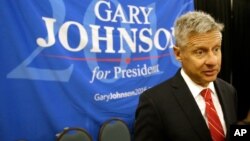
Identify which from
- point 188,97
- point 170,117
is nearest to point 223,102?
point 188,97

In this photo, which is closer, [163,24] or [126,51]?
[126,51]

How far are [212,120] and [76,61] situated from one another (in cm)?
190

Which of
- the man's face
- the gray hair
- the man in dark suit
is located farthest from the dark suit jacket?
the gray hair

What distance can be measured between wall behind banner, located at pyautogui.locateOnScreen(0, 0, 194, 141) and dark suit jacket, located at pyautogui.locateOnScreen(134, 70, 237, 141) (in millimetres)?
1548

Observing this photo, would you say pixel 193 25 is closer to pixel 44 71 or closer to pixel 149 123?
pixel 149 123

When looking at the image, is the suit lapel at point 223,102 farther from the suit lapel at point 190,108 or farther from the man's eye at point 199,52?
the man's eye at point 199,52

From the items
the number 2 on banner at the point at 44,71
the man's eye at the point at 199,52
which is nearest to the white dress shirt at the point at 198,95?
the man's eye at the point at 199,52

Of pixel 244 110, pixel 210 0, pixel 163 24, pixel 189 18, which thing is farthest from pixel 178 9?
pixel 244 110

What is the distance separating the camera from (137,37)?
359 cm

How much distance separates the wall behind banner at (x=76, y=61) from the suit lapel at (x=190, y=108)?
1.63 metres

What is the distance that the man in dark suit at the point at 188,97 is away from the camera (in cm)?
129

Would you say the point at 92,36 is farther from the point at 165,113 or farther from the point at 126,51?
the point at 165,113

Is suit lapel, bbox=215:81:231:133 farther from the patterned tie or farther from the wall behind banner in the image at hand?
the wall behind banner

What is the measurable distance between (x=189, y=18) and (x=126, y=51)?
2.18 metres
